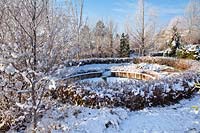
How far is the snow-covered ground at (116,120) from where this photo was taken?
6141 millimetres

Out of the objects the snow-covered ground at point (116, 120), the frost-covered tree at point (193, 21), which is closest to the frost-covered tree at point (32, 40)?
the snow-covered ground at point (116, 120)

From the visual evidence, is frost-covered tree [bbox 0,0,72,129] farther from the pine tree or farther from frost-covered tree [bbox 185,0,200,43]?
frost-covered tree [bbox 185,0,200,43]

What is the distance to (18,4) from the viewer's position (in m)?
4.82

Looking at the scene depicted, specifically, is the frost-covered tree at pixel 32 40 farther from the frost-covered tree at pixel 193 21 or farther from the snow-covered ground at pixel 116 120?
the frost-covered tree at pixel 193 21

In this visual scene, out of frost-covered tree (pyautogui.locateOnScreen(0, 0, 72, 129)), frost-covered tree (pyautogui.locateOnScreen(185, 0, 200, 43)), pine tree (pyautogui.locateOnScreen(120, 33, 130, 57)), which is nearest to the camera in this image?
frost-covered tree (pyautogui.locateOnScreen(0, 0, 72, 129))

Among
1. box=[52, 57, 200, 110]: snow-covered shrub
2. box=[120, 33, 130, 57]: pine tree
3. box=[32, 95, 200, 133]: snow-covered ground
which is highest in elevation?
box=[120, 33, 130, 57]: pine tree

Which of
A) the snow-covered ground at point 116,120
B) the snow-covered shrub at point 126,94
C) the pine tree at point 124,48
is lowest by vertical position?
the snow-covered ground at point 116,120

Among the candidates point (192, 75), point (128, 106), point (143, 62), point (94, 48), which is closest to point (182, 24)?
point (94, 48)

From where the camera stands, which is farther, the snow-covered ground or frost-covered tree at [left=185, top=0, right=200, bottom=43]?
frost-covered tree at [left=185, top=0, right=200, bottom=43]

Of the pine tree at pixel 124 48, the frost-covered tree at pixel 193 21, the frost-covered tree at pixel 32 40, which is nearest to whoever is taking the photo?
the frost-covered tree at pixel 32 40

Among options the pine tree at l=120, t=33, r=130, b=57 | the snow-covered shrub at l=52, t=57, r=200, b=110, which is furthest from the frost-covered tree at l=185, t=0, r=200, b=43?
the snow-covered shrub at l=52, t=57, r=200, b=110

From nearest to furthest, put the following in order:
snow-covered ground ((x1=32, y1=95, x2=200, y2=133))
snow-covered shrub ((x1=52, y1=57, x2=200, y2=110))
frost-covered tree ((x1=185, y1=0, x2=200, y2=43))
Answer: snow-covered ground ((x1=32, y1=95, x2=200, y2=133))
snow-covered shrub ((x1=52, y1=57, x2=200, y2=110))
frost-covered tree ((x1=185, y1=0, x2=200, y2=43))

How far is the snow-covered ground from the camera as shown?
6.14m

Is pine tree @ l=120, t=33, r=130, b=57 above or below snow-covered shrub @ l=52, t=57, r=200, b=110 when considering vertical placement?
above
